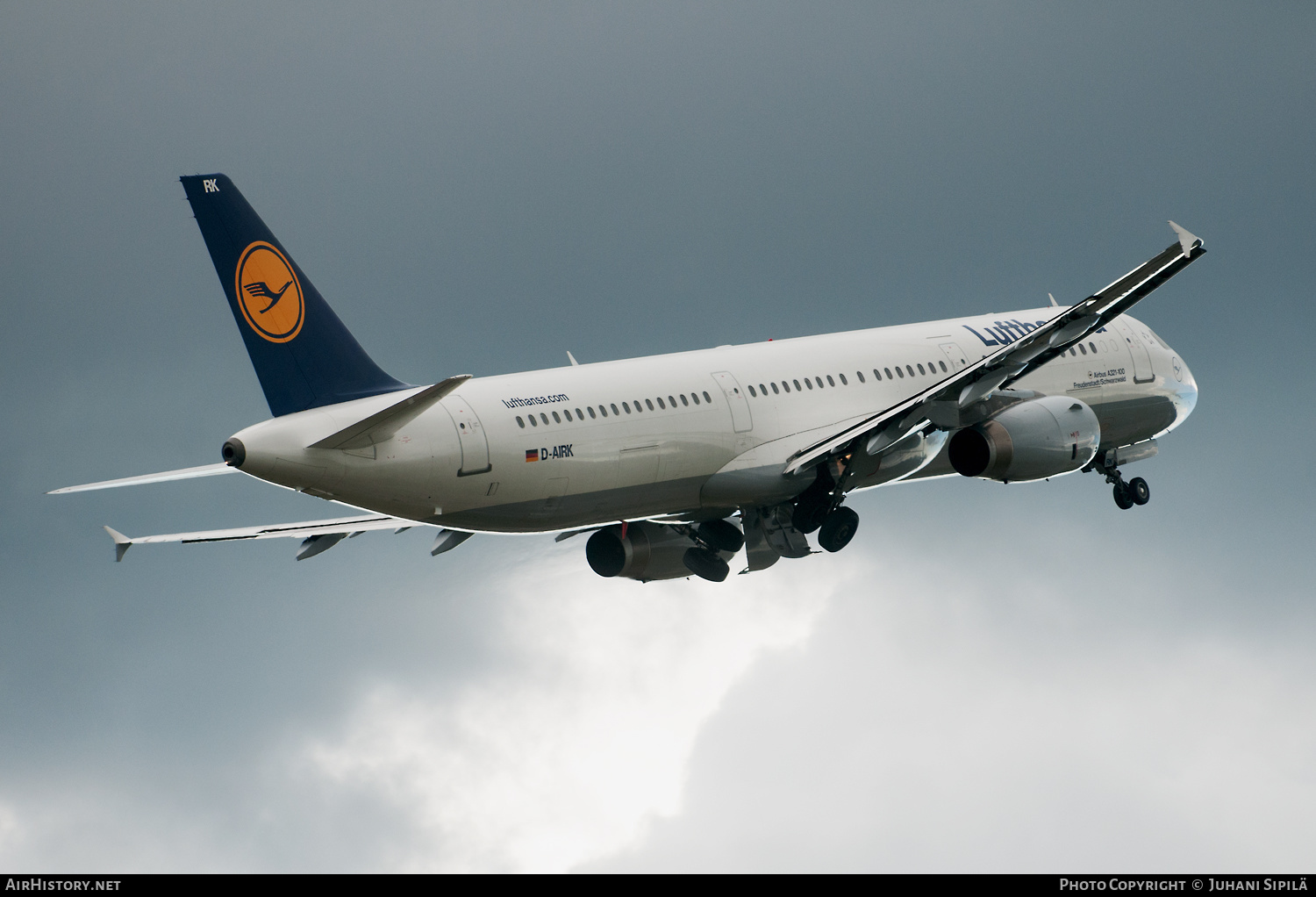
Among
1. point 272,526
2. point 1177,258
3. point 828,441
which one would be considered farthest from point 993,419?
point 272,526

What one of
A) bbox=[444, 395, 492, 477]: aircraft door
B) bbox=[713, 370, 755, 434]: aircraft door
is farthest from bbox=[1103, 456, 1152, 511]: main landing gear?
bbox=[444, 395, 492, 477]: aircraft door

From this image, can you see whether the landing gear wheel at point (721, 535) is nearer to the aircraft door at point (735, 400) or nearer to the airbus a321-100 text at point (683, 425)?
the airbus a321-100 text at point (683, 425)

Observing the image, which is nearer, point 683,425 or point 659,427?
point 659,427

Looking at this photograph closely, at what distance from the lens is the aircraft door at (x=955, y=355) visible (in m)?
39.2

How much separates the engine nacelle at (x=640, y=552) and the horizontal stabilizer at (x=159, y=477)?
33.4 feet

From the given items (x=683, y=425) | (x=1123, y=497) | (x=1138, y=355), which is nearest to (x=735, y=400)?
(x=683, y=425)

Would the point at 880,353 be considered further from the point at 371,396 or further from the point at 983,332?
the point at 371,396

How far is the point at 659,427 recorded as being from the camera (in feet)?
111

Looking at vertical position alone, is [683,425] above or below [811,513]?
above

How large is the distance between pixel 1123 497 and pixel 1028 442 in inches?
281

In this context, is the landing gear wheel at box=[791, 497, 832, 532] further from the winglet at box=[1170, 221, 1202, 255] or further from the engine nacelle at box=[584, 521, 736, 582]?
the winglet at box=[1170, 221, 1202, 255]

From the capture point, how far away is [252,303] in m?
29.2

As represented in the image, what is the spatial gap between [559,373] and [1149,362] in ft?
53.8

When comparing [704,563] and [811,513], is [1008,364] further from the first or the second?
[704,563]
